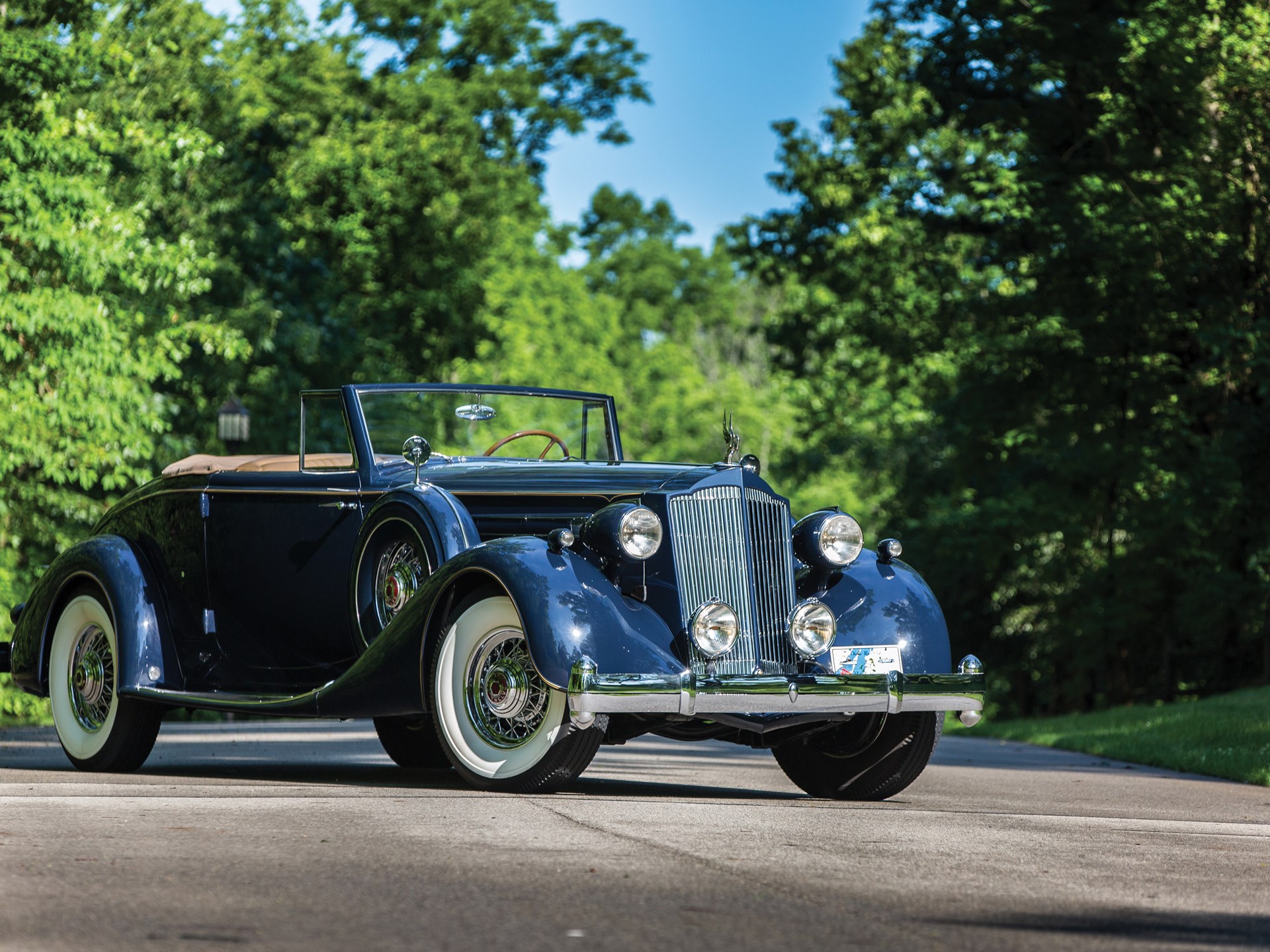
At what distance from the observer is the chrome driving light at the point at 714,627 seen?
301 inches

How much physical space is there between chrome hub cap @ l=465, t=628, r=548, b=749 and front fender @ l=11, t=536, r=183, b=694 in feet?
7.19

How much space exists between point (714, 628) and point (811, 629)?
0.53m

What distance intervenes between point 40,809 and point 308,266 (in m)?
24.2

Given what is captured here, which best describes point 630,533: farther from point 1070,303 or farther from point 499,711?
point 1070,303

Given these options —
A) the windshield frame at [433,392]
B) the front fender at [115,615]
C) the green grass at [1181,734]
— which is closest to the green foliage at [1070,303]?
the green grass at [1181,734]

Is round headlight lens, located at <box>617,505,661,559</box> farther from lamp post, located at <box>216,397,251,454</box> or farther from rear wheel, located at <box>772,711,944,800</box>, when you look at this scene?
lamp post, located at <box>216,397,251,454</box>

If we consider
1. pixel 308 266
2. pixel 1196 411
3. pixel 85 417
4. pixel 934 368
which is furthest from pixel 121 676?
pixel 308 266

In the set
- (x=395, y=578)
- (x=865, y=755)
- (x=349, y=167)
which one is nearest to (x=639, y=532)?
(x=395, y=578)

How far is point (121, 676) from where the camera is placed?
915 cm

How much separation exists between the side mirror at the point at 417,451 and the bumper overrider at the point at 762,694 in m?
1.79

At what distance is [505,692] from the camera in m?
7.62

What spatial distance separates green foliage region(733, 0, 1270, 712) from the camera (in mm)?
20969

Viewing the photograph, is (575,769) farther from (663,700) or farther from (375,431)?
(375,431)

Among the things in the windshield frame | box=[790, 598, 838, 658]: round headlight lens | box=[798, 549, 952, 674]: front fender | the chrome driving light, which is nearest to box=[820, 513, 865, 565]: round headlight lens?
box=[798, 549, 952, 674]: front fender
